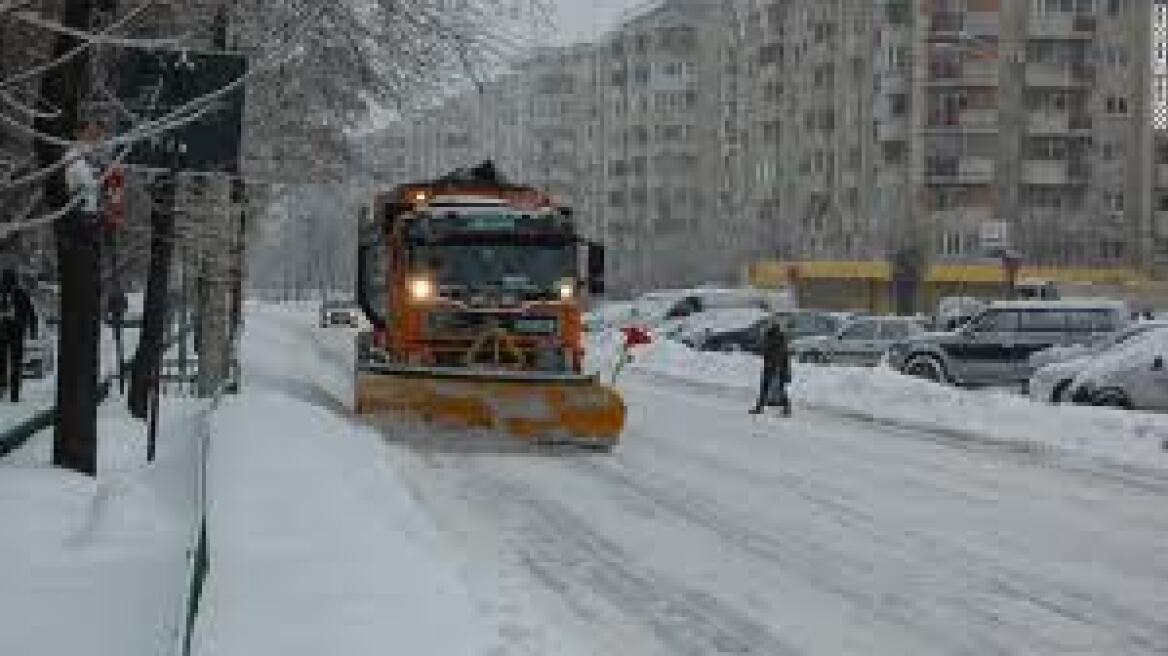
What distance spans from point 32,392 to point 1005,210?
80.0 m

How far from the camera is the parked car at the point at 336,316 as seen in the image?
289 feet

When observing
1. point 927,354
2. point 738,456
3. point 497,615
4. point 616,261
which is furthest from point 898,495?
point 616,261

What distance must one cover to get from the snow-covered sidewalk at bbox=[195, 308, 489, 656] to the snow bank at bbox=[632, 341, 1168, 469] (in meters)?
9.64

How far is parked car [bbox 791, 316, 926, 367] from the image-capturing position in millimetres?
46688

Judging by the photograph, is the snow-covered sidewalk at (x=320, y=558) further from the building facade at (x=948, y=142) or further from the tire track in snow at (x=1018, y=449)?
the building facade at (x=948, y=142)

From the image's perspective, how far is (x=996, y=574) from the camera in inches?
503

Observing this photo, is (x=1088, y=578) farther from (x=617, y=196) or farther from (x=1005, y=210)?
(x=617, y=196)

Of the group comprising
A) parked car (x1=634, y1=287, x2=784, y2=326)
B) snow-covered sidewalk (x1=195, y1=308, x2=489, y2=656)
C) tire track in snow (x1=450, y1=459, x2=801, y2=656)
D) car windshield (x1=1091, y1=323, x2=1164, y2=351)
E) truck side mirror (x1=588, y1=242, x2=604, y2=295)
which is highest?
truck side mirror (x1=588, y1=242, x2=604, y2=295)

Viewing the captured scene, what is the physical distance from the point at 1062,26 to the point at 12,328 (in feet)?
283

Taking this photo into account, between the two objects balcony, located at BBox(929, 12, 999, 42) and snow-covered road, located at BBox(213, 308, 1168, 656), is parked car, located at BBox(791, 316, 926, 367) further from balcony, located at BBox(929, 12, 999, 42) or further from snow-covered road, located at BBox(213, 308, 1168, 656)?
balcony, located at BBox(929, 12, 999, 42)

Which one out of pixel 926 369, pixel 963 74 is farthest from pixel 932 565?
pixel 963 74

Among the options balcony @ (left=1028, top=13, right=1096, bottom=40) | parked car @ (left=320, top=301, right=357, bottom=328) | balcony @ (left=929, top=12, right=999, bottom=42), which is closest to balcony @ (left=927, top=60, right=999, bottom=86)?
balcony @ (left=929, top=12, right=999, bottom=42)

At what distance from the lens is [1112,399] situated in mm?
28156

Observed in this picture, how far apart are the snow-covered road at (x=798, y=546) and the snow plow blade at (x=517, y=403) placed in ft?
1.39
